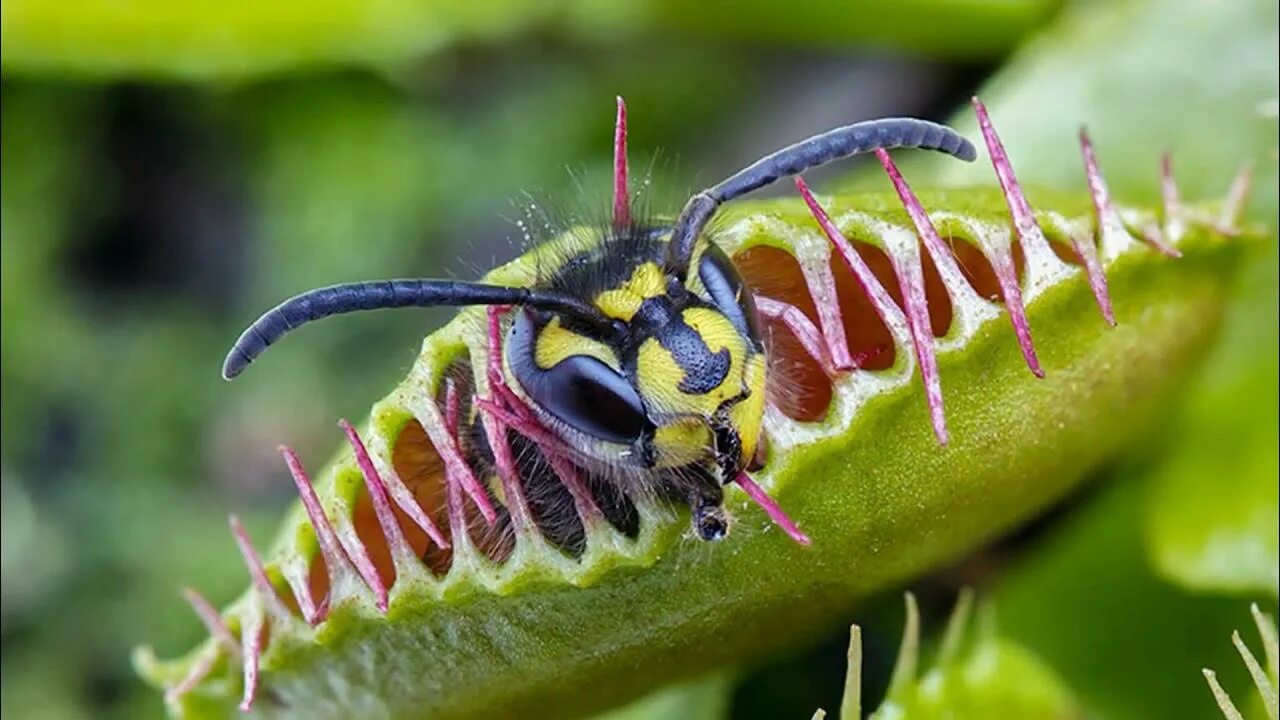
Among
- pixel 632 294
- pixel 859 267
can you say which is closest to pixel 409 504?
pixel 632 294

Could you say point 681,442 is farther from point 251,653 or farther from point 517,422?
point 251,653

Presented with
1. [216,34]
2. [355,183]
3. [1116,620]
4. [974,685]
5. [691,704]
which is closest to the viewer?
[974,685]

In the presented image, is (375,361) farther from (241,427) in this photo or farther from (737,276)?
(737,276)

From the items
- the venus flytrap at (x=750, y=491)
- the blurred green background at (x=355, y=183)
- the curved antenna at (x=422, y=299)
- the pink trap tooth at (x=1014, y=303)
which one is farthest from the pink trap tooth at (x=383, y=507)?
the blurred green background at (x=355, y=183)

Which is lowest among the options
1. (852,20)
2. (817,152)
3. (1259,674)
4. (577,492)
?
(1259,674)

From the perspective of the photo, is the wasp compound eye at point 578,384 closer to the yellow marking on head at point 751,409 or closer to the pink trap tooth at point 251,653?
the yellow marking on head at point 751,409

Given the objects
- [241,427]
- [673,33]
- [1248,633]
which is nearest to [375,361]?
[241,427]
